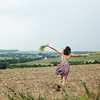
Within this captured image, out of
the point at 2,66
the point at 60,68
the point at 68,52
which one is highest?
the point at 68,52

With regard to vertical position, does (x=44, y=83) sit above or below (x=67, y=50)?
below

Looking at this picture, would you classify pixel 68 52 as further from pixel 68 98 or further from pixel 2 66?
pixel 2 66

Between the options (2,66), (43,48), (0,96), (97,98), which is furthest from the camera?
(2,66)

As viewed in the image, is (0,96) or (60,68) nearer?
(0,96)

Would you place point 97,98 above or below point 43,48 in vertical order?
below

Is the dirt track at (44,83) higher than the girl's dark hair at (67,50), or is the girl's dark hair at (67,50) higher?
the girl's dark hair at (67,50)

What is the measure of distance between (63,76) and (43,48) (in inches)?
56.9

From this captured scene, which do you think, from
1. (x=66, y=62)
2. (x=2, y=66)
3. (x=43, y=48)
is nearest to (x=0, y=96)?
(x=43, y=48)

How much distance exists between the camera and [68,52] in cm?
617

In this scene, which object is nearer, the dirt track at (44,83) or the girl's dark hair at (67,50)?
the dirt track at (44,83)

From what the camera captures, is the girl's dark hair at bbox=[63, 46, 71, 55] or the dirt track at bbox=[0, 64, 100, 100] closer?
the dirt track at bbox=[0, 64, 100, 100]

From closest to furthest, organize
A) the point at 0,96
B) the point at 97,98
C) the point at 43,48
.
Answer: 1. the point at 97,98
2. the point at 0,96
3. the point at 43,48

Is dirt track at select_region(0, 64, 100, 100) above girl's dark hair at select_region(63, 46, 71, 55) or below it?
below

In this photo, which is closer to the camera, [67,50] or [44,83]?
[67,50]
